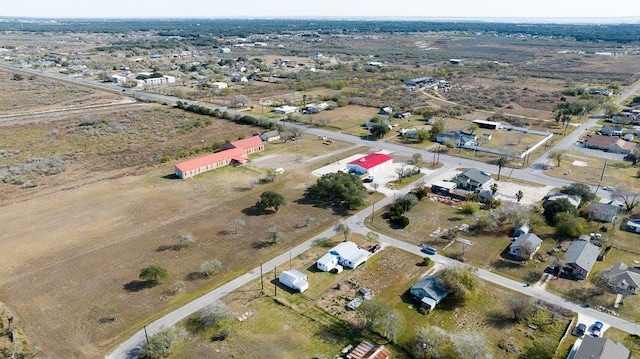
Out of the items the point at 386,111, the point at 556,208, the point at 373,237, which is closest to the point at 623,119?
the point at 386,111

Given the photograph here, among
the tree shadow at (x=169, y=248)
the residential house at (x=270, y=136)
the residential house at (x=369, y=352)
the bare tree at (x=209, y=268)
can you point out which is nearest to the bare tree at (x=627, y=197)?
the residential house at (x=369, y=352)

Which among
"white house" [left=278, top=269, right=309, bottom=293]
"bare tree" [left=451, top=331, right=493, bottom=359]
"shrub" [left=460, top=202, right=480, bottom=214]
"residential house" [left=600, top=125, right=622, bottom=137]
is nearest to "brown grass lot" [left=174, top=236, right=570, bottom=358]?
"white house" [left=278, top=269, right=309, bottom=293]

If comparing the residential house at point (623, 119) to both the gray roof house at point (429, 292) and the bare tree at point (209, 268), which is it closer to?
the gray roof house at point (429, 292)

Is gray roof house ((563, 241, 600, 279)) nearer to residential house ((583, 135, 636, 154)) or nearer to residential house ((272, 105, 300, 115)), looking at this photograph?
Result: residential house ((583, 135, 636, 154))

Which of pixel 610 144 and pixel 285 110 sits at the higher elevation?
pixel 285 110

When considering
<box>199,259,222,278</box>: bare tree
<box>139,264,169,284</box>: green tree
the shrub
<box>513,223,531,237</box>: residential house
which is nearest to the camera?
<box>139,264,169,284</box>: green tree

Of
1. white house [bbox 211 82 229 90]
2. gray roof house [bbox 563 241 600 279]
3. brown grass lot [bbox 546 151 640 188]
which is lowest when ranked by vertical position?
brown grass lot [bbox 546 151 640 188]

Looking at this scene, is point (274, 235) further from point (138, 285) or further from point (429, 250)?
point (429, 250)
